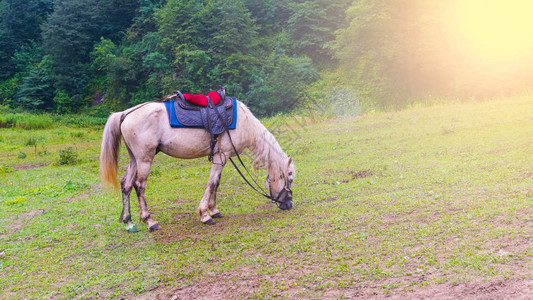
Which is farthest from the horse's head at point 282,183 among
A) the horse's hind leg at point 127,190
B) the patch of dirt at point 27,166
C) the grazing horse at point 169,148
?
the patch of dirt at point 27,166

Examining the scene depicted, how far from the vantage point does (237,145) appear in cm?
639

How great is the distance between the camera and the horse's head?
254 inches

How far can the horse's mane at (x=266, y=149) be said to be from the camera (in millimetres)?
6457

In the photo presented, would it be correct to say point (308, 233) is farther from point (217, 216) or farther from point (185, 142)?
point (185, 142)

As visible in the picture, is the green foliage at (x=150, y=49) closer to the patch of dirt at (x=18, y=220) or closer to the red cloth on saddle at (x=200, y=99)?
the patch of dirt at (x=18, y=220)

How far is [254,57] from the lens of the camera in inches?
1236

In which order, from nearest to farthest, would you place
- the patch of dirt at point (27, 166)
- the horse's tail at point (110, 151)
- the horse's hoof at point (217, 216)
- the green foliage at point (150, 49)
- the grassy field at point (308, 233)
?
the grassy field at point (308, 233)
the horse's tail at point (110, 151)
the horse's hoof at point (217, 216)
the patch of dirt at point (27, 166)
the green foliage at point (150, 49)

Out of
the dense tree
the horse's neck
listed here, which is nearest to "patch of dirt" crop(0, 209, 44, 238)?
the horse's neck

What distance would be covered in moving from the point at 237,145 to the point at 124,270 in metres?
2.63

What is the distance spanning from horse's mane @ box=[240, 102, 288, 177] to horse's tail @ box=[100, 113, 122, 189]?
2.06m

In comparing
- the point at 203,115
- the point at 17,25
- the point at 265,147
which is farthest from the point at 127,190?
the point at 17,25

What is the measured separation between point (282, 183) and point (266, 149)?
2.06 feet

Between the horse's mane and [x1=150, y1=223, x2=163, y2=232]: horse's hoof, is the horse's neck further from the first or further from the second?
[x1=150, y1=223, x2=163, y2=232]: horse's hoof

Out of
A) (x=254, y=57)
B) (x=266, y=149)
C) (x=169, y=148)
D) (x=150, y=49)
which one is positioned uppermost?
(x=150, y=49)
